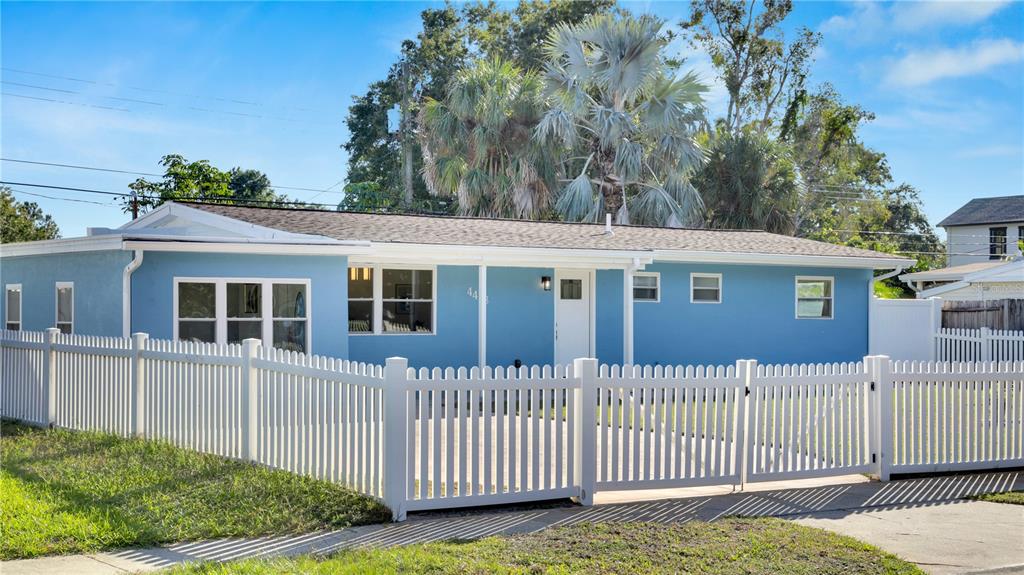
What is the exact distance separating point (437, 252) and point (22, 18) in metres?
13.4

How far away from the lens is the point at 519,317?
685 inches

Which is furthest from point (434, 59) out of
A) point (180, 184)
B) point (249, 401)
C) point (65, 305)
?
point (249, 401)

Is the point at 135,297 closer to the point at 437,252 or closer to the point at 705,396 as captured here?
the point at 437,252

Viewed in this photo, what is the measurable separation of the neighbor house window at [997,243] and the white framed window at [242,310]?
3979 cm

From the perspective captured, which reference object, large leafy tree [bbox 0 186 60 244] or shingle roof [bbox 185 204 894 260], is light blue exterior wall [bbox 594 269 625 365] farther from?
large leafy tree [bbox 0 186 60 244]

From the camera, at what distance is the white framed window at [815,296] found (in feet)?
65.2

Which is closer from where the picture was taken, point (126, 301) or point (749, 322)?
point (126, 301)

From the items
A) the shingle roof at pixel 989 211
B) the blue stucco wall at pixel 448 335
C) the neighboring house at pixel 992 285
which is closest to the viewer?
the blue stucco wall at pixel 448 335

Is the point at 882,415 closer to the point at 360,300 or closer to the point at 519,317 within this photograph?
the point at 519,317

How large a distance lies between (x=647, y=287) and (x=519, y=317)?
9.64 feet

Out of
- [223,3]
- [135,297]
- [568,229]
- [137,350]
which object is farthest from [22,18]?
[137,350]

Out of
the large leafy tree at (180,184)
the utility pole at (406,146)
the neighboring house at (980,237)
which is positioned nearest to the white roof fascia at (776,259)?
the neighboring house at (980,237)

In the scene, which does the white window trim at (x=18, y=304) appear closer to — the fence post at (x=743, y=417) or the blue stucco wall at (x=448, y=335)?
the blue stucco wall at (x=448, y=335)

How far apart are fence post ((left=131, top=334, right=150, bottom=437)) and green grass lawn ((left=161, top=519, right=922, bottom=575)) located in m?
4.92
